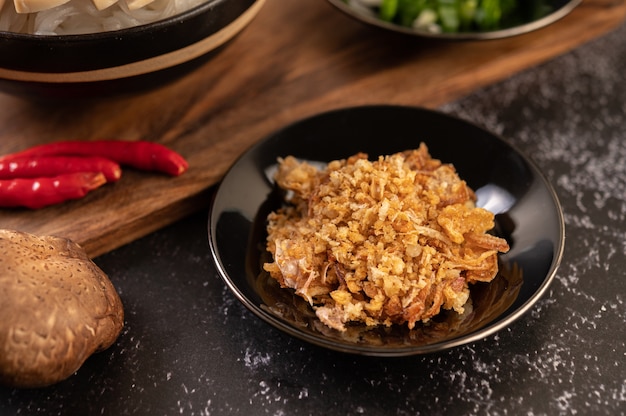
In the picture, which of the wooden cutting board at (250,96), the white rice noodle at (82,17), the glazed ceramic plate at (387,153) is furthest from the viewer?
the wooden cutting board at (250,96)

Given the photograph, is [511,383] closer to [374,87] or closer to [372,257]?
[372,257]

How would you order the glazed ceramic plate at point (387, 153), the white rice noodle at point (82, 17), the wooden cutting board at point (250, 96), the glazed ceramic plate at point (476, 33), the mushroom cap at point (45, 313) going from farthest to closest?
the glazed ceramic plate at point (476, 33)
the wooden cutting board at point (250, 96)
the white rice noodle at point (82, 17)
the glazed ceramic plate at point (387, 153)
the mushroom cap at point (45, 313)

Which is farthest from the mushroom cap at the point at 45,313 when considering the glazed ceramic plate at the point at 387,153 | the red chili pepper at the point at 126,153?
the red chili pepper at the point at 126,153

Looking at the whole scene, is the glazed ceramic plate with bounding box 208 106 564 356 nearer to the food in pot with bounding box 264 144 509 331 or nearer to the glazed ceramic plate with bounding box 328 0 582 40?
the food in pot with bounding box 264 144 509 331

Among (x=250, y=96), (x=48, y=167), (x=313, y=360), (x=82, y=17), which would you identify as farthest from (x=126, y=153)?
(x=313, y=360)

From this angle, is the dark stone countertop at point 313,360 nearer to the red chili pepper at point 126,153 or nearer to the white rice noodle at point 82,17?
the red chili pepper at point 126,153

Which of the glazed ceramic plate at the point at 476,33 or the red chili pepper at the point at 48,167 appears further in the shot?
the glazed ceramic plate at the point at 476,33
